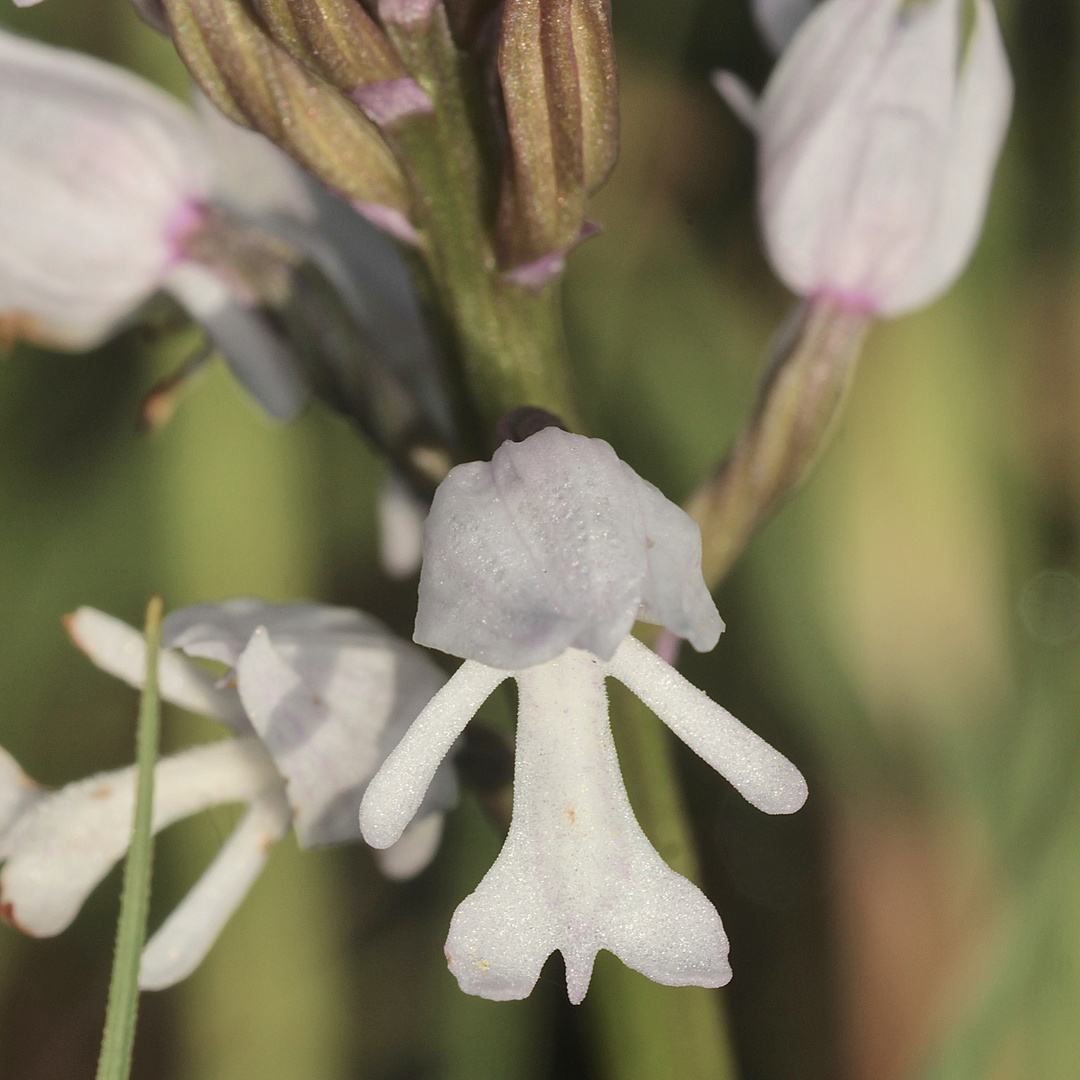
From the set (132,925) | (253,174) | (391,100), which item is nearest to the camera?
(132,925)

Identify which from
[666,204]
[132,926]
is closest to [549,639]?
[132,926]

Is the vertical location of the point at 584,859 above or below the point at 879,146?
below

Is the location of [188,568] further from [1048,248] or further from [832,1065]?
[1048,248]

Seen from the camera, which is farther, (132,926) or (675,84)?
(675,84)

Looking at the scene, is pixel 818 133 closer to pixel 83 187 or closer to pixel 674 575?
pixel 674 575

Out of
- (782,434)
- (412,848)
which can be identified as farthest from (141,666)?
(782,434)

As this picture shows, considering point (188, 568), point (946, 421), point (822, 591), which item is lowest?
point (188, 568)

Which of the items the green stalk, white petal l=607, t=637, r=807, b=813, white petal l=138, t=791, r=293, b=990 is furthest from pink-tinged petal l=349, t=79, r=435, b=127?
white petal l=138, t=791, r=293, b=990
